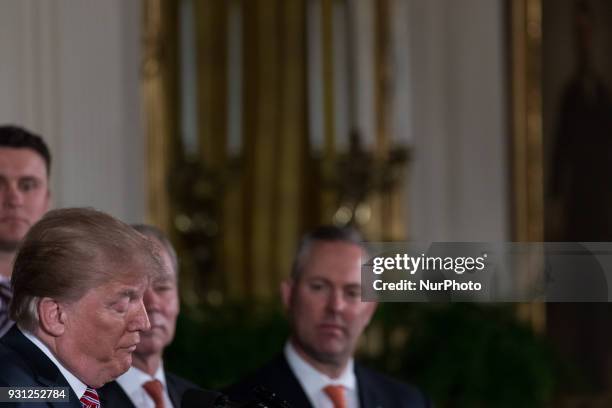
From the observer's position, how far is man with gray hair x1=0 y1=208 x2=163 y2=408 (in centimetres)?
259

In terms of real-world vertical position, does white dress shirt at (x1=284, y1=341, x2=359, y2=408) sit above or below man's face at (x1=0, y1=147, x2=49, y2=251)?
below

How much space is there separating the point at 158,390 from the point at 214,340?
8.84 feet

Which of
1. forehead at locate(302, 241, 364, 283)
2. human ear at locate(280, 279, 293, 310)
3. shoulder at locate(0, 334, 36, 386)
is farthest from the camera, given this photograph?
human ear at locate(280, 279, 293, 310)

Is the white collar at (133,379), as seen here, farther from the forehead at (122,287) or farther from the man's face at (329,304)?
the forehead at (122,287)

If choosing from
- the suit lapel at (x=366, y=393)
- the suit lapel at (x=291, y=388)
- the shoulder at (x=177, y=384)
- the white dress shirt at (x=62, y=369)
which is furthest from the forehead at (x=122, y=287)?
the suit lapel at (x=366, y=393)

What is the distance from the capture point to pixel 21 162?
154 inches

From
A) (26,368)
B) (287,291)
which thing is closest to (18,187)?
(287,291)

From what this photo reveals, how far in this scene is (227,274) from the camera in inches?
355

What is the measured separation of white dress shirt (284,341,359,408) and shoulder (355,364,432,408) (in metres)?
0.03

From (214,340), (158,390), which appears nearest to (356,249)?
(158,390)

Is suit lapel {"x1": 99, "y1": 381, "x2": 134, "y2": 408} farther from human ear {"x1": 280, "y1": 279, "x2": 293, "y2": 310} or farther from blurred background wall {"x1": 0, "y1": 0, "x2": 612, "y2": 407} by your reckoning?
blurred background wall {"x1": 0, "y1": 0, "x2": 612, "y2": 407}

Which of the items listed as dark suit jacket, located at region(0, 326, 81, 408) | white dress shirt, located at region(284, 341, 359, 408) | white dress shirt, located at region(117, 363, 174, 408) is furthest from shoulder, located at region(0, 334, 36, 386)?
white dress shirt, located at region(284, 341, 359, 408)

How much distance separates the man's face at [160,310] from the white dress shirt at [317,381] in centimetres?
51

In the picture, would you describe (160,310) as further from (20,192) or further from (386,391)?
(386,391)
